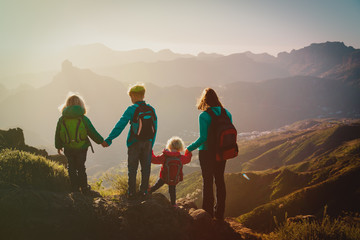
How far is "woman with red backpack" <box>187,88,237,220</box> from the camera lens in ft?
16.0

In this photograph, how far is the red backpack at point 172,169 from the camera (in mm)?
5734

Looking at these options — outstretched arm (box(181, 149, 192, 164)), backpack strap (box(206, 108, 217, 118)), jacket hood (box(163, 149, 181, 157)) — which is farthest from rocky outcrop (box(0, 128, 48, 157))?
backpack strap (box(206, 108, 217, 118))

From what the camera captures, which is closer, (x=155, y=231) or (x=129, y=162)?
(x=155, y=231)

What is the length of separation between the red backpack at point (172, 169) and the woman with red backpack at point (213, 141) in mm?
648

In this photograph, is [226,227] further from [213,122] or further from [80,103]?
[80,103]

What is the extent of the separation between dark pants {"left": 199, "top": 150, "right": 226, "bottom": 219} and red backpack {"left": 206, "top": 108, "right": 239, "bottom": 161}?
215 mm

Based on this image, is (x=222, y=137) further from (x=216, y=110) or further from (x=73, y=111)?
(x=73, y=111)

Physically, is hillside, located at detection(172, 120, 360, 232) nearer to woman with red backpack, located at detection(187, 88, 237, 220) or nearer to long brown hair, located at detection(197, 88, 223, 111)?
woman with red backpack, located at detection(187, 88, 237, 220)

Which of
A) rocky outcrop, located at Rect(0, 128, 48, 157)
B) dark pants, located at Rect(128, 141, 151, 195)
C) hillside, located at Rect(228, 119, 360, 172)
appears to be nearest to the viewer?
dark pants, located at Rect(128, 141, 151, 195)

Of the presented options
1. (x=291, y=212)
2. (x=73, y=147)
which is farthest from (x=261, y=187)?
(x=73, y=147)

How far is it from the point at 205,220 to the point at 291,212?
9570mm

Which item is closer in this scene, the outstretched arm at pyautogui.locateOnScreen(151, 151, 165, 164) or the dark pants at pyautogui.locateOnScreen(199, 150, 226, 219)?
the dark pants at pyautogui.locateOnScreen(199, 150, 226, 219)

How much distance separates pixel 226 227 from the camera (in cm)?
496

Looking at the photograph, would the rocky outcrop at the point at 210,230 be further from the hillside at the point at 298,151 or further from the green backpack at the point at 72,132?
the hillside at the point at 298,151
